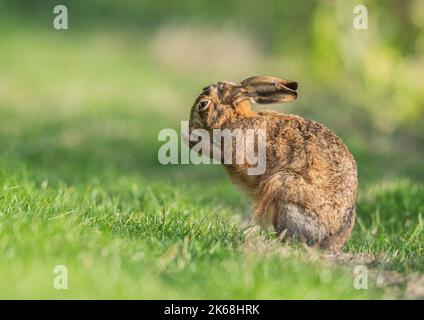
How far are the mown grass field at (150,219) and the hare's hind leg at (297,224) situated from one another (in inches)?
5.2

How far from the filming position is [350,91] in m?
15.7

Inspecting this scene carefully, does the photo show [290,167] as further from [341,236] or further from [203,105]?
[203,105]

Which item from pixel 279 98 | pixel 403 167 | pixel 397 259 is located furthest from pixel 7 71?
pixel 397 259

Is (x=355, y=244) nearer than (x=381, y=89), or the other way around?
(x=355, y=244)

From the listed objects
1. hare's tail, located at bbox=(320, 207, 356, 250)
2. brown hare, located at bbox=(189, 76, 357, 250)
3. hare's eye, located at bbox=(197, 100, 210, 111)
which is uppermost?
hare's eye, located at bbox=(197, 100, 210, 111)

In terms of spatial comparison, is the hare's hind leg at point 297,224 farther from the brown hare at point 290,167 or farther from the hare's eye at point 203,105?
the hare's eye at point 203,105

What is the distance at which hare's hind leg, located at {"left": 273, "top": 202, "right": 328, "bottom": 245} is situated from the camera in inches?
242

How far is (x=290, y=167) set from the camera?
6.39 meters

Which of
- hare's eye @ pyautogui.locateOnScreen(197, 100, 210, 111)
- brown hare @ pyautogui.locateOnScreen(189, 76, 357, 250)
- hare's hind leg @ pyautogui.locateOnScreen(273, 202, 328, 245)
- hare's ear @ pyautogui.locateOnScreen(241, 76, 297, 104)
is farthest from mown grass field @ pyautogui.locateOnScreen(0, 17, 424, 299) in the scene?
hare's ear @ pyautogui.locateOnScreen(241, 76, 297, 104)

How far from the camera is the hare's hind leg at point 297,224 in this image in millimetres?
6152

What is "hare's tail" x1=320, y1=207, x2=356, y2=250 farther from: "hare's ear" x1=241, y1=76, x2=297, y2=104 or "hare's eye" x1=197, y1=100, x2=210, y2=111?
"hare's eye" x1=197, y1=100, x2=210, y2=111

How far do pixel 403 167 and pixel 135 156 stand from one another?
3731 millimetres

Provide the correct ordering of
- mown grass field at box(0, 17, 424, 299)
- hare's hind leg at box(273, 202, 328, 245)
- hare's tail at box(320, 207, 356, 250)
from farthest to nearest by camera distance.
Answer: hare's tail at box(320, 207, 356, 250) < hare's hind leg at box(273, 202, 328, 245) < mown grass field at box(0, 17, 424, 299)
